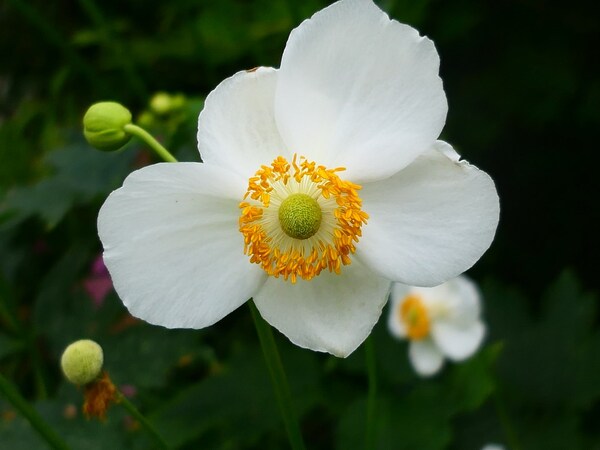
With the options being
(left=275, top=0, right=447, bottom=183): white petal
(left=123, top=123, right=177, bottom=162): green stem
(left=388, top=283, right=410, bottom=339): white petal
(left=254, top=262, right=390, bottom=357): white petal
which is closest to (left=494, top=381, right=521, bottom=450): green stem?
(left=388, top=283, right=410, bottom=339): white petal

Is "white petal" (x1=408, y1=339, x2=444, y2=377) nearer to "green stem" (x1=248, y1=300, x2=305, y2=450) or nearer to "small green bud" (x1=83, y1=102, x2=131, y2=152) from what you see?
"green stem" (x1=248, y1=300, x2=305, y2=450)

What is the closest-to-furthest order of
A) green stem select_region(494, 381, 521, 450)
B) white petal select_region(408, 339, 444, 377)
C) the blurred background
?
the blurred background → green stem select_region(494, 381, 521, 450) → white petal select_region(408, 339, 444, 377)

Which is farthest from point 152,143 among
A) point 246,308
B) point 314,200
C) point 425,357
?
point 425,357

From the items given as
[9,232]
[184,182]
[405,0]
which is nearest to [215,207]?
[184,182]

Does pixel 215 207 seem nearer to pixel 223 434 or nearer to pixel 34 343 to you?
pixel 223 434

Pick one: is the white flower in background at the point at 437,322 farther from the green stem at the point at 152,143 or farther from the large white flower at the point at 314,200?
the green stem at the point at 152,143

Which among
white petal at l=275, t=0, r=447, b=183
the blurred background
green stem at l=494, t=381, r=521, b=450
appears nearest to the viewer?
white petal at l=275, t=0, r=447, b=183

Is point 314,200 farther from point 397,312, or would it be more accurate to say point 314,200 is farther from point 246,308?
point 397,312
